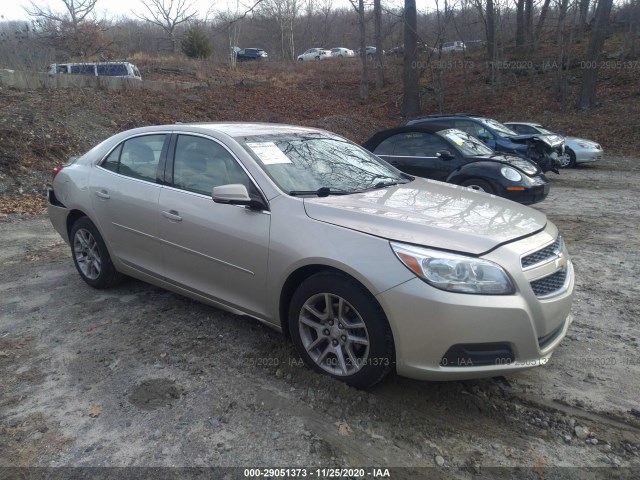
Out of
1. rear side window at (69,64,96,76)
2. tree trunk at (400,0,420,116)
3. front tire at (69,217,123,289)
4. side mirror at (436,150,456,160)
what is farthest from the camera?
tree trunk at (400,0,420,116)

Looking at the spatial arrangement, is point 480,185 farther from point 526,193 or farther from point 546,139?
point 546,139

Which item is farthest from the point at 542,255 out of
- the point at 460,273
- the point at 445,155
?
the point at 445,155

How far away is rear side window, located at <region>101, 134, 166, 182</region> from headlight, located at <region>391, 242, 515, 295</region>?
97.6 inches

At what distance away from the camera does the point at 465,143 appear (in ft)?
28.4

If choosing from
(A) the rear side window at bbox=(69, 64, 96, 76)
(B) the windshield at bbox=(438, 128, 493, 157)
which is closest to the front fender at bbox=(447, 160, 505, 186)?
(B) the windshield at bbox=(438, 128, 493, 157)

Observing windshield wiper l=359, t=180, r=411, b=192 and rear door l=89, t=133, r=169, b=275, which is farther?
rear door l=89, t=133, r=169, b=275

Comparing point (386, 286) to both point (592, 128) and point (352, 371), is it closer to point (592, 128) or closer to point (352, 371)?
point (352, 371)

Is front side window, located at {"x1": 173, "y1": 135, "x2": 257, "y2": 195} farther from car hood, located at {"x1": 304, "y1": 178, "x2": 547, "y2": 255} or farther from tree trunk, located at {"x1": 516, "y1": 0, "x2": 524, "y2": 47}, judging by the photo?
tree trunk, located at {"x1": 516, "y1": 0, "x2": 524, "y2": 47}

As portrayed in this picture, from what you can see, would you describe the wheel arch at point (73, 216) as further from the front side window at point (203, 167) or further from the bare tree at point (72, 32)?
the bare tree at point (72, 32)

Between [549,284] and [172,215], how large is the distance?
8.91 ft

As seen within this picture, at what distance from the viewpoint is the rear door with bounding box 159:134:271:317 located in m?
3.38

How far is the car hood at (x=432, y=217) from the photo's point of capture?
285cm

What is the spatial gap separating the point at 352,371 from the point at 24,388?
2157mm

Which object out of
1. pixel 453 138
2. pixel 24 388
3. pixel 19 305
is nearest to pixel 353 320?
pixel 24 388
